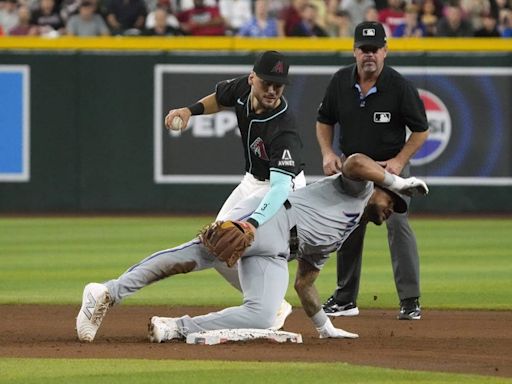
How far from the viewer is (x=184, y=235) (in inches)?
595

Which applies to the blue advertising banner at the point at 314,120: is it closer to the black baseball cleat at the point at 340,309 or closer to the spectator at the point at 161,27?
the spectator at the point at 161,27

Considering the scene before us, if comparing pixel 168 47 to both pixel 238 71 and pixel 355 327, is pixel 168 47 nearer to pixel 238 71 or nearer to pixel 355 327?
pixel 238 71

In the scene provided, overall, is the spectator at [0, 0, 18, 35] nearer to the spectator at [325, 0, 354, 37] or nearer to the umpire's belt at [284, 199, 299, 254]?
the spectator at [325, 0, 354, 37]

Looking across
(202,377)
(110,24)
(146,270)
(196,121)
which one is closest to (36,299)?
(146,270)

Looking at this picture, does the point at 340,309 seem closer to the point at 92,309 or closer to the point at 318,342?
the point at 318,342

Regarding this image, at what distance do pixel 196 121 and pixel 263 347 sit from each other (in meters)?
10.8

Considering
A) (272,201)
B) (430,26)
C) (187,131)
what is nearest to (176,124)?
(272,201)

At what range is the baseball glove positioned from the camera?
757 centimetres

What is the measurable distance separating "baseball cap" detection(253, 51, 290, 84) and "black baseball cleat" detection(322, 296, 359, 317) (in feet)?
7.82

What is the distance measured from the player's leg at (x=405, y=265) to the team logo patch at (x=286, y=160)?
6.17 ft

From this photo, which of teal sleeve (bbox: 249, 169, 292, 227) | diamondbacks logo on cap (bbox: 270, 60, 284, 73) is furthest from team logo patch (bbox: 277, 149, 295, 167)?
diamondbacks logo on cap (bbox: 270, 60, 284, 73)

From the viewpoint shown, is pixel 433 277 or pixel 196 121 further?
pixel 196 121

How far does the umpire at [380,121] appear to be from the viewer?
9.08 metres

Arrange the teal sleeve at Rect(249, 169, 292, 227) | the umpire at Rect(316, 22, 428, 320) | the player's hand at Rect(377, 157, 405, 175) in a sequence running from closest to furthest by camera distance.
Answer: the teal sleeve at Rect(249, 169, 292, 227) < the player's hand at Rect(377, 157, 405, 175) < the umpire at Rect(316, 22, 428, 320)
